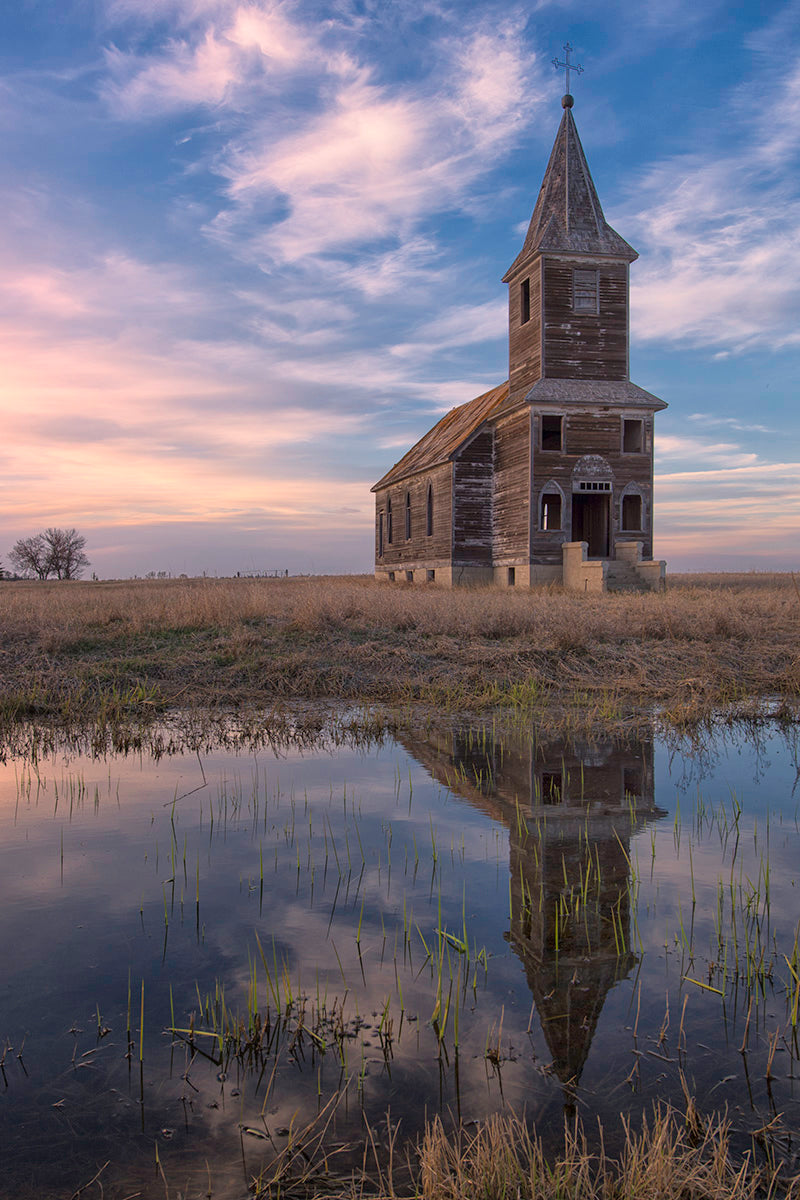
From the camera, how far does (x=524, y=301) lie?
28.3 m

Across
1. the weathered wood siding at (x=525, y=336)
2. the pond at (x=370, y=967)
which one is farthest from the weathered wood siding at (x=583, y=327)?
the pond at (x=370, y=967)

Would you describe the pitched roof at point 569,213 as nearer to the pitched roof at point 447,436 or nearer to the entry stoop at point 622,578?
the pitched roof at point 447,436

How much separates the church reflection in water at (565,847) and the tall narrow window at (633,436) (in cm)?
2010

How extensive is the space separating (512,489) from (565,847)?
23130 millimetres

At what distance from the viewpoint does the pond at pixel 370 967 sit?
2750 millimetres

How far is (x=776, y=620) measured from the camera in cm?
1563

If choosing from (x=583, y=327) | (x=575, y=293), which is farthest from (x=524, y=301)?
(x=583, y=327)

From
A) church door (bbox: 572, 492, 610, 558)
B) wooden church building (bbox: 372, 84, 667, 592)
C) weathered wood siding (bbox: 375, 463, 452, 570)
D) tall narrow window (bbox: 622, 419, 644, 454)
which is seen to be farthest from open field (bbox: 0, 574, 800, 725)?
weathered wood siding (bbox: 375, 463, 452, 570)

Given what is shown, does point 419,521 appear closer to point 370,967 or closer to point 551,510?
point 551,510

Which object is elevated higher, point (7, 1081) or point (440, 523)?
point (440, 523)

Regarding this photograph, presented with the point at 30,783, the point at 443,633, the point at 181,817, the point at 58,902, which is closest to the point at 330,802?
the point at 181,817

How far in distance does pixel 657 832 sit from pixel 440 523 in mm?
25750

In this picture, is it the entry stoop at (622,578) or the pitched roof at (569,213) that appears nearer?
the entry stoop at (622,578)

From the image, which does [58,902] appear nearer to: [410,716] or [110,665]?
[410,716]
